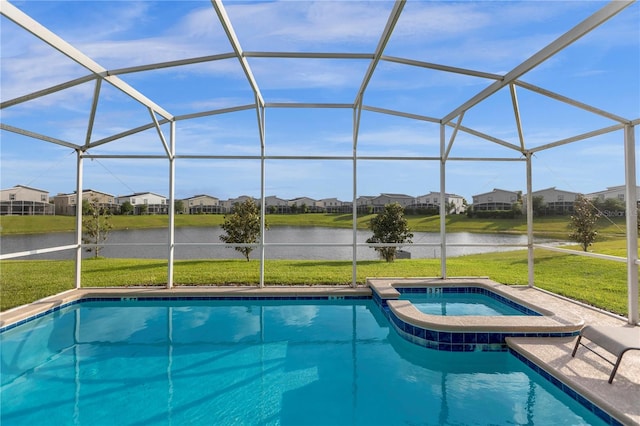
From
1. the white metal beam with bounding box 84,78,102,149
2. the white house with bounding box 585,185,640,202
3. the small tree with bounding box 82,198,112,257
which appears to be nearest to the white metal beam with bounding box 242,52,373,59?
the white metal beam with bounding box 84,78,102,149

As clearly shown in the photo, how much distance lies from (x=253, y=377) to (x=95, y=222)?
33.9 ft

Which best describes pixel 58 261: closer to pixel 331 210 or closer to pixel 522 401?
pixel 331 210

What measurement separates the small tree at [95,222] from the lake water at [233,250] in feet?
1.23

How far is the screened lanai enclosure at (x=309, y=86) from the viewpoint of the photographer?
15.4 feet

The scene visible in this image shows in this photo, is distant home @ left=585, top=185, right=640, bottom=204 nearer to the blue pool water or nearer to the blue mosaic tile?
the blue mosaic tile

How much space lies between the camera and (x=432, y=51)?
5762 millimetres

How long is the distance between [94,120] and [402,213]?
27.2 ft

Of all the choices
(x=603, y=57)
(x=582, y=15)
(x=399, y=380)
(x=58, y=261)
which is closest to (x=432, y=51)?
(x=582, y=15)

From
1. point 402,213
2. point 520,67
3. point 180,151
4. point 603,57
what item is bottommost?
point 402,213

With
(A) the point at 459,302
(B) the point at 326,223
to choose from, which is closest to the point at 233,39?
(B) the point at 326,223

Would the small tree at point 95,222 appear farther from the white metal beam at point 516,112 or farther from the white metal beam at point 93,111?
the white metal beam at point 516,112

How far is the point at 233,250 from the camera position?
38.3 feet

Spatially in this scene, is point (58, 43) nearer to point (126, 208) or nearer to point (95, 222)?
point (126, 208)

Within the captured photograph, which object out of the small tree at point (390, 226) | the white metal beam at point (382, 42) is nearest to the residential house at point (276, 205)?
the small tree at point (390, 226)
